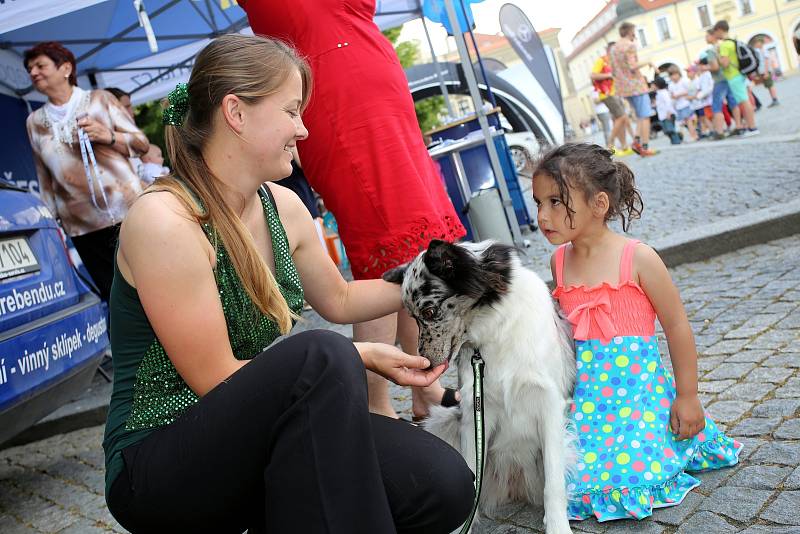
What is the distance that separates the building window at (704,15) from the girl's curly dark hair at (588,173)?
290 ft

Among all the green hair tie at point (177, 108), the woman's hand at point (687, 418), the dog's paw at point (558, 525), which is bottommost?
the dog's paw at point (558, 525)

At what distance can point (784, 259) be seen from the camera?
5.23 meters

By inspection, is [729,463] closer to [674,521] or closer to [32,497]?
[674,521]

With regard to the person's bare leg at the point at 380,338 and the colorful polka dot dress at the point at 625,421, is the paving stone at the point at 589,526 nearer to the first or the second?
the colorful polka dot dress at the point at 625,421

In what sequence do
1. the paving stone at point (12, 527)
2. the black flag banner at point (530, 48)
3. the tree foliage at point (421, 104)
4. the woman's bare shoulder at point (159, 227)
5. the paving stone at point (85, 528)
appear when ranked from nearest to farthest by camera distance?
the woman's bare shoulder at point (159, 227) → the paving stone at point (85, 528) → the paving stone at point (12, 527) → the black flag banner at point (530, 48) → the tree foliage at point (421, 104)

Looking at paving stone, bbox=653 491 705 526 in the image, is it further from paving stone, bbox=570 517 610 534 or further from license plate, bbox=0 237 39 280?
license plate, bbox=0 237 39 280

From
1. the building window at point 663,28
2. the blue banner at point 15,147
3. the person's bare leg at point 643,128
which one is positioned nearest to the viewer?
the blue banner at point 15,147

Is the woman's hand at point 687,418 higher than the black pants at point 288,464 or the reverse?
the reverse

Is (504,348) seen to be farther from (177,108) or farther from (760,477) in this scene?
(177,108)

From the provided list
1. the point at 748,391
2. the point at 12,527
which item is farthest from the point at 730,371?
the point at 12,527

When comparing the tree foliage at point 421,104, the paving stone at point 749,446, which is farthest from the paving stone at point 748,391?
the tree foliage at point 421,104

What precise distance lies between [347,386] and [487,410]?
977 mm

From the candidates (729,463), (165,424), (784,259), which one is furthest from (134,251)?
(784,259)

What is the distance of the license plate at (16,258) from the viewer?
3.56 meters
